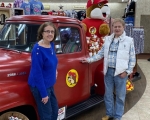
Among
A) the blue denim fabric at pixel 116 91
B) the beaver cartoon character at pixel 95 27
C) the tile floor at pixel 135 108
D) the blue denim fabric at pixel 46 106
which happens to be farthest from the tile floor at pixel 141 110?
the blue denim fabric at pixel 46 106

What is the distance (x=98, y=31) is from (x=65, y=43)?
1419 millimetres

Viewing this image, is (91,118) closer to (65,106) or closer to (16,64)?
(65,106)

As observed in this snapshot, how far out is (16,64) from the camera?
7.88ft

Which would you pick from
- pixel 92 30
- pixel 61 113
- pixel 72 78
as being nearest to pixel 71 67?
pixel 72 78

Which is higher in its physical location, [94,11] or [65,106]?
[94,11]

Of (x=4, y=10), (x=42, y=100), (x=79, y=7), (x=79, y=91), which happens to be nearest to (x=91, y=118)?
(x=79, y=91)

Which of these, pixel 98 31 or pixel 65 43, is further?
pixel 98 31

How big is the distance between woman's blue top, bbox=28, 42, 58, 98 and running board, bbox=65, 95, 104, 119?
929mm

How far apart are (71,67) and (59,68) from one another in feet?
0.79

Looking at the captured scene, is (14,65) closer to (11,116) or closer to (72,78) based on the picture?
(11,116)

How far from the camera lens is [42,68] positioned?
2.22 meters

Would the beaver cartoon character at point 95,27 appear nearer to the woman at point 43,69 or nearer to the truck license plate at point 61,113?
the truck license plate at point 61,113

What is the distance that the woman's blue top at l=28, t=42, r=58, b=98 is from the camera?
85.0 inches

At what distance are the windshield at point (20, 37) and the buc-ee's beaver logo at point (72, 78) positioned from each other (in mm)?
656
